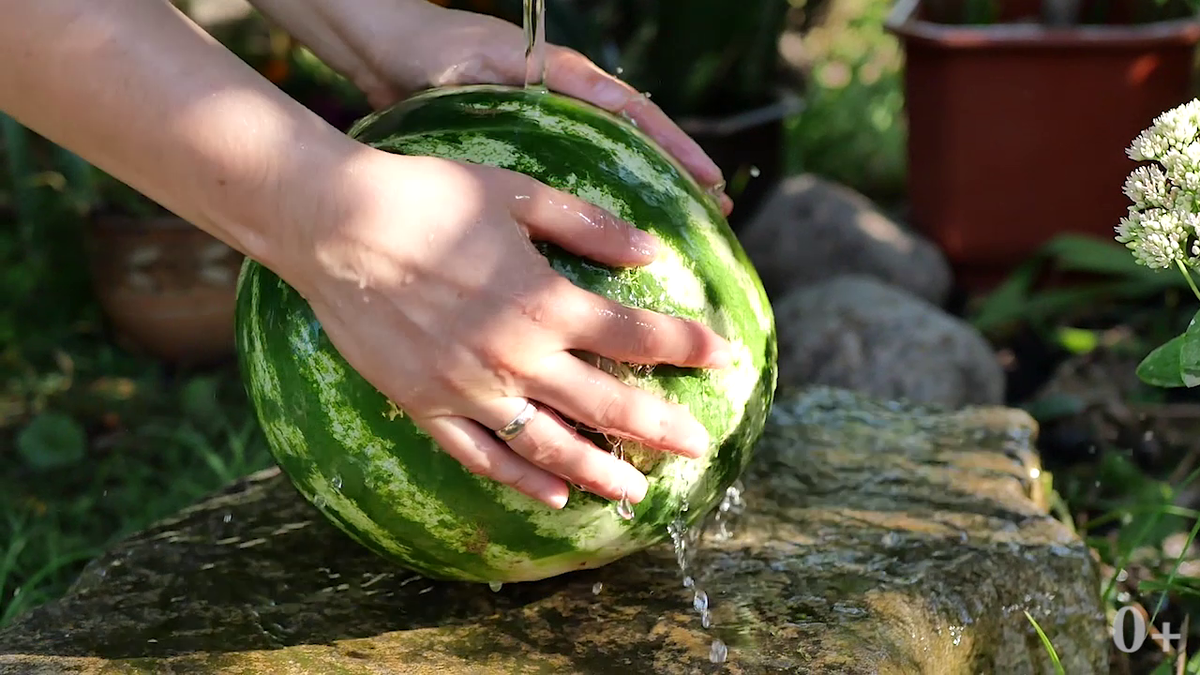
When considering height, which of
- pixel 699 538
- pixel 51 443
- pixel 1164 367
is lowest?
pixel 51 443

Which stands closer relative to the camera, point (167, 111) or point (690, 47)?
point (167, 111)

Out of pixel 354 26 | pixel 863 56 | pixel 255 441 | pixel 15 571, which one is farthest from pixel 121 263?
pixel 863 56

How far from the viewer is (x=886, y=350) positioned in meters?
3.44

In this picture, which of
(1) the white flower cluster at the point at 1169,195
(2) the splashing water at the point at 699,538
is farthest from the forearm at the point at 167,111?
(1) the white flower cluster at the point at 1169,195

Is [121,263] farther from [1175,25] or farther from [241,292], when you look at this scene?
[1175,25]

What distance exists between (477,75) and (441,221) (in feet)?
2.37

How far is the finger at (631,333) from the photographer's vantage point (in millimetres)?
1507

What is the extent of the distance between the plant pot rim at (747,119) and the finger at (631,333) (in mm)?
2788

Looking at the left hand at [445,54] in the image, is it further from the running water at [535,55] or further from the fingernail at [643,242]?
the fingernail at [643,242]

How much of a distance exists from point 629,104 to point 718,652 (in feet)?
3.00

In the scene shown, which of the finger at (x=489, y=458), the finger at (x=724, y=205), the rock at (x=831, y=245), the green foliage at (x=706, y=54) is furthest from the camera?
the green foliage at (x=706, y=54)

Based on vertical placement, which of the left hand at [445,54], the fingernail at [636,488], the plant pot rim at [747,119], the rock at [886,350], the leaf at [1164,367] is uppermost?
the left hand at [445,54]

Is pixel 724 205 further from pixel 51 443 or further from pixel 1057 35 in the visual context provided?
pixel 1057 35

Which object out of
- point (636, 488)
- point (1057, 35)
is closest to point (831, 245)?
point (1057, 35)
